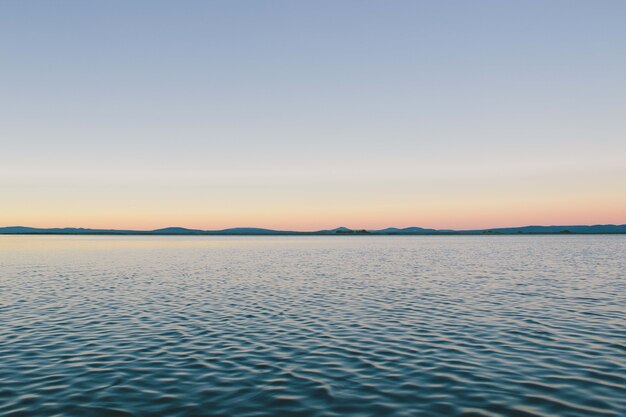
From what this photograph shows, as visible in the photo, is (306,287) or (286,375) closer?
(286,375)

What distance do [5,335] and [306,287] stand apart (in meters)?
25.6

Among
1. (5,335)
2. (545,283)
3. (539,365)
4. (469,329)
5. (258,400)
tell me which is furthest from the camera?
(545,283)

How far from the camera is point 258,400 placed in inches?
600

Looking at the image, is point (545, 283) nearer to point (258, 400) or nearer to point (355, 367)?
point (355, 367)

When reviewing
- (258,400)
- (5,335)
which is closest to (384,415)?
(258,400)

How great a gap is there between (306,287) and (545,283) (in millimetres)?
23905

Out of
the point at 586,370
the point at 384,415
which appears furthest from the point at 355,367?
the point at 586,370

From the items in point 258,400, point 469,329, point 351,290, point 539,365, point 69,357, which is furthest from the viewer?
point 351,290

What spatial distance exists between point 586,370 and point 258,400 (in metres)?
12.6

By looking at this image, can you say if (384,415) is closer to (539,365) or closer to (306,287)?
(539,365)

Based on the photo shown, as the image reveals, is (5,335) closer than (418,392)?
No

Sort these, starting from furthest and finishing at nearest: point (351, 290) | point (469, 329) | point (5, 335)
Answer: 1. point (351, 290)
2. point (469, 329)
3. point (5, 335)

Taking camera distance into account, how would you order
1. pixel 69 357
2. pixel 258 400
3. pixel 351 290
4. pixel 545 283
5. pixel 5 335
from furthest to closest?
pixel 545 283 < pixel 351 290 < pixel 5 335 < pixel 69 357 < pixel 258 400

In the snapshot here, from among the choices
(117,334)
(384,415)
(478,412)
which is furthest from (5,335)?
(478,412)
